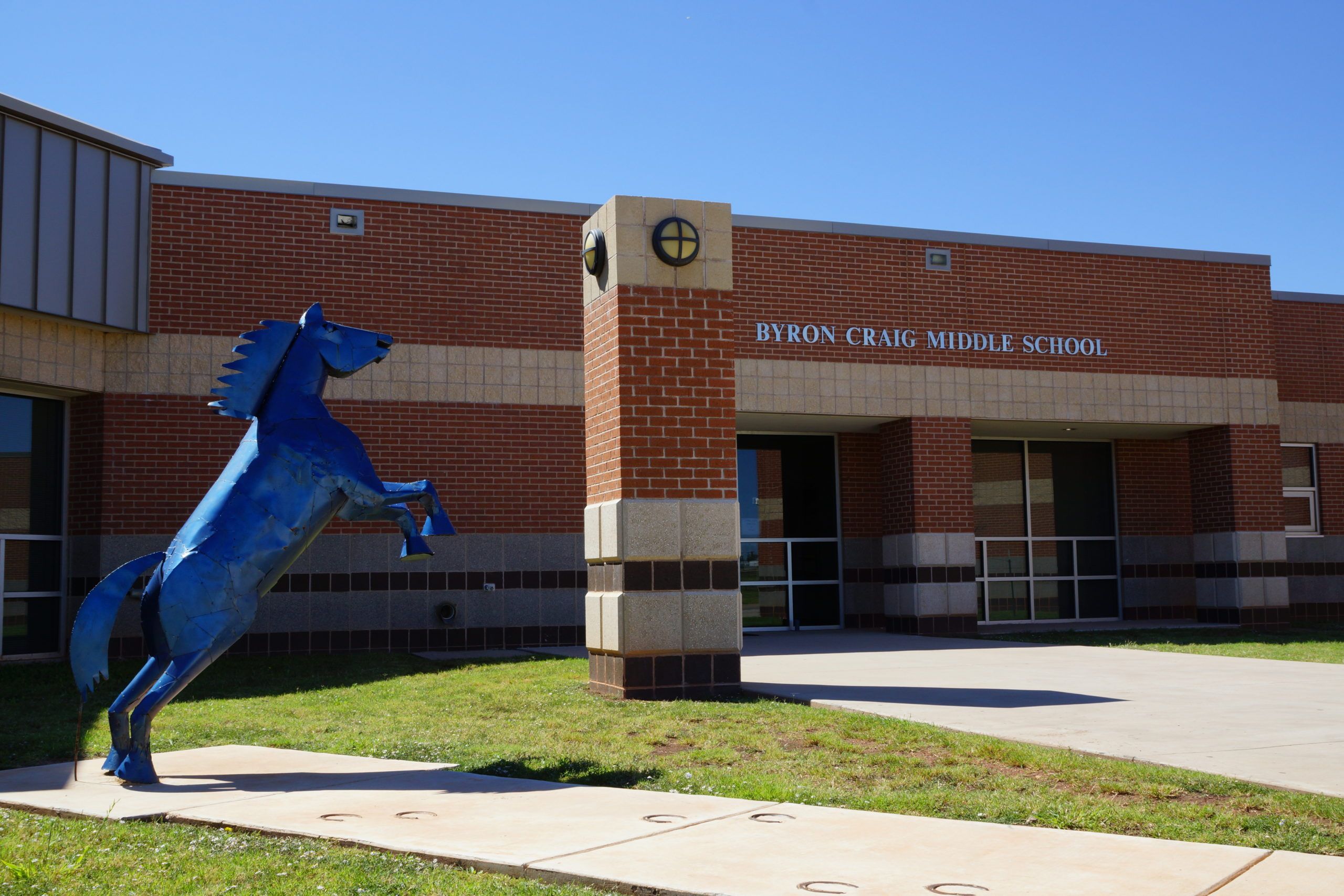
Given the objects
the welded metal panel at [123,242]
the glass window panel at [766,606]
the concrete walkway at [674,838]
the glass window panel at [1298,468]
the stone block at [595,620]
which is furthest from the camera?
the glass window panel at [1298,468]

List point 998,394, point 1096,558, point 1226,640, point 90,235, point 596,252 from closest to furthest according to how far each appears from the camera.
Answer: point 596,252 → point 90,235 → point 1226,640 → point 998,394 → point 1096,558

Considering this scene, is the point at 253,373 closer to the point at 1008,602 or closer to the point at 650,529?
the point at 650,529

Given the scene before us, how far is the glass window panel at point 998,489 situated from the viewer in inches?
872

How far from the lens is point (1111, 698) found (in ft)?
33.0

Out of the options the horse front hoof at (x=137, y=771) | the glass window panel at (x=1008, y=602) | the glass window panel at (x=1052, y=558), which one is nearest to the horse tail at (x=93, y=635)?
the horse front hoof at (x=137, y=771)

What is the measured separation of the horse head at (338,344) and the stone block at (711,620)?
12.7 feet

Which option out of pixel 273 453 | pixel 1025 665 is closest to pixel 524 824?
pixel 273 453

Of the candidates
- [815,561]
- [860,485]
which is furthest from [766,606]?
[860,485]

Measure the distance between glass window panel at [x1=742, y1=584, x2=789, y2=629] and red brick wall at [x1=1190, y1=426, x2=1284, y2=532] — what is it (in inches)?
304

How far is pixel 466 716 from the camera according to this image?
32.4 feet

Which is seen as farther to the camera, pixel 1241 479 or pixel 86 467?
pixel 1241 479

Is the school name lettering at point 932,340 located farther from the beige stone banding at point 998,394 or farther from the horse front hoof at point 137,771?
the horse front hoof at point 137,771

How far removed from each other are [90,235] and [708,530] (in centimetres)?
1000

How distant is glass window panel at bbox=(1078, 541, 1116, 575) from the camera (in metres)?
22.5
